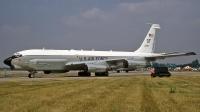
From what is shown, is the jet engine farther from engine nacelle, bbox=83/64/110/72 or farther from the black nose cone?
the black nose cone

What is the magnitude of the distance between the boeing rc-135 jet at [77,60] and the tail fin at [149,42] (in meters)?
3.33

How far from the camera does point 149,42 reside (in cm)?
6362

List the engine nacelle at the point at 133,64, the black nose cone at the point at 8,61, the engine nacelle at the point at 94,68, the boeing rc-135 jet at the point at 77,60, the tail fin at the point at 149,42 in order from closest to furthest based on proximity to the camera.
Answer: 1. the black nose cone at the point at 8,61
2. the boeing rc-135 jet at the point at 77,60
3. the engine nacelle at the point at 94,68
4. the engine nacelle at the point at 133,64
5. the tail fin at the point at 149,42

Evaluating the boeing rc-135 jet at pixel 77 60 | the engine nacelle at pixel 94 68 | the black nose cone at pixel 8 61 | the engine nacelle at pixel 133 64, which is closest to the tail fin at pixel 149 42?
the boeing rc-135 jet at pixel 77 60

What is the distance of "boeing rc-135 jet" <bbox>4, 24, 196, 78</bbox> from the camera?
4469 centimetres

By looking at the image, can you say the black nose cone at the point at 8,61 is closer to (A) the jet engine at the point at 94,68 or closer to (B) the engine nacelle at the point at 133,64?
(A) the jet engine at the point at 94,68

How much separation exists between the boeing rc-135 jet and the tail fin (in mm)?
3330

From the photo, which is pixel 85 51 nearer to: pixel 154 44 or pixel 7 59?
pixel 7 59

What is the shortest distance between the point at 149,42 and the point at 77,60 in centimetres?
1987

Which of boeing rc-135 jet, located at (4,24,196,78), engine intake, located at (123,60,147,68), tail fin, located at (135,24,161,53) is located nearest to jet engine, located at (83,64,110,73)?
boeing rc-135 jet, located at (4,24,196,78)

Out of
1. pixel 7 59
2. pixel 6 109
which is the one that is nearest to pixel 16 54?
pixel 7 59

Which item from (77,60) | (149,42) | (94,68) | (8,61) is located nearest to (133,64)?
(94,68)

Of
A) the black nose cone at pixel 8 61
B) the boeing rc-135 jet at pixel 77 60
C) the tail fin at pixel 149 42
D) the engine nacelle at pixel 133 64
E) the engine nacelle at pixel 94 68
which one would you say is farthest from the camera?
the tail fin at pixel 149 42

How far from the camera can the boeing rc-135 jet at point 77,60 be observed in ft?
147
